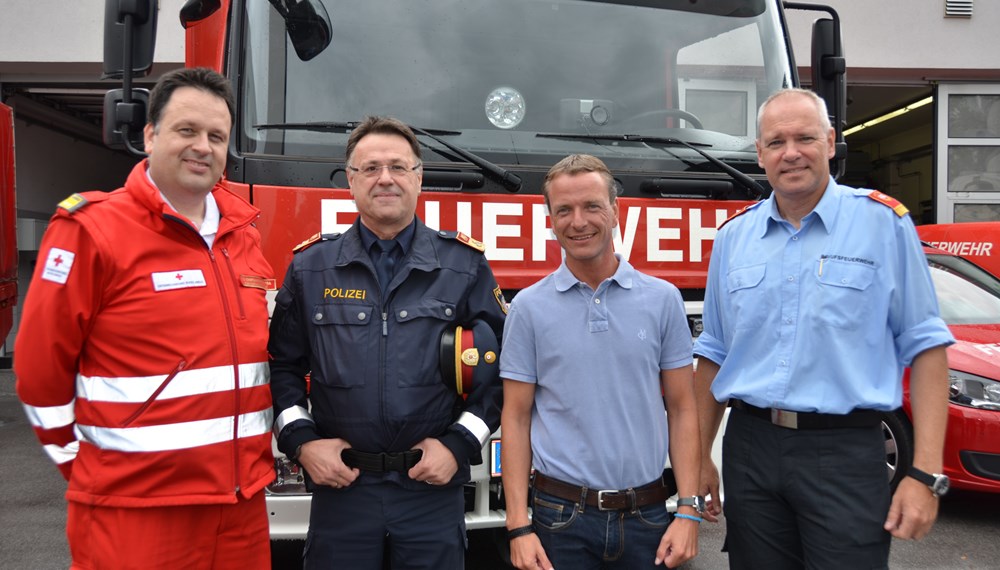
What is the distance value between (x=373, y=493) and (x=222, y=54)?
74.8 inches

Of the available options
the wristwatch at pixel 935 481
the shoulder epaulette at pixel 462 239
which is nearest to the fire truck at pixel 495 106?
the shoulder epaulette at pixel 462 239

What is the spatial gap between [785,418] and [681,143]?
1666 mm

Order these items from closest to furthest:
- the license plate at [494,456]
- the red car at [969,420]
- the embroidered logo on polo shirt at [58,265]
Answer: the embroidered logo on polo shirt at [58,265] → the license plate at [494,456] → the red car at [969,420]

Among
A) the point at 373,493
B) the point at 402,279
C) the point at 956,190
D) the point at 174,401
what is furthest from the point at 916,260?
the point at 956,190

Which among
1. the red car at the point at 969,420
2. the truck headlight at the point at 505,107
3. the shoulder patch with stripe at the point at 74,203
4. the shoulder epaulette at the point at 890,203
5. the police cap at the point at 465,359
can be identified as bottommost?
the red car at the point at 969,420

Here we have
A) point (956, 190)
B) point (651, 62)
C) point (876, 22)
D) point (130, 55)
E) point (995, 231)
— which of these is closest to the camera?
point (130, 55)

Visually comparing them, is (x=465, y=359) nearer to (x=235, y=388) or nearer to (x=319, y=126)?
(x=235, y=388)

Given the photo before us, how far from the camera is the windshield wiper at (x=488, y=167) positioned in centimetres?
305

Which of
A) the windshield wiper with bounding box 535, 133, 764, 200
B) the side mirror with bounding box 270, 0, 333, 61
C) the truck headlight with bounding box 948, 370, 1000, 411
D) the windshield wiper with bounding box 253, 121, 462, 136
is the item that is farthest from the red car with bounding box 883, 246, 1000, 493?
the side mirror with bounding box 270, 0, 333, 61

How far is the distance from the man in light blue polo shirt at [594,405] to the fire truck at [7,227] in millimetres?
5252

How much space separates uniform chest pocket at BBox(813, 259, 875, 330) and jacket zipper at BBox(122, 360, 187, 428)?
1.50m

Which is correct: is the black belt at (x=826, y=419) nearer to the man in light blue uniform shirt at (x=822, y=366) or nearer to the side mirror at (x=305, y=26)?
the man in light blue uniform shirt at (x=822, y=366)

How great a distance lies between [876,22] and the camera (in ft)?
30.2

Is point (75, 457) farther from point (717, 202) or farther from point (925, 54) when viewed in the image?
point (925, 54)
